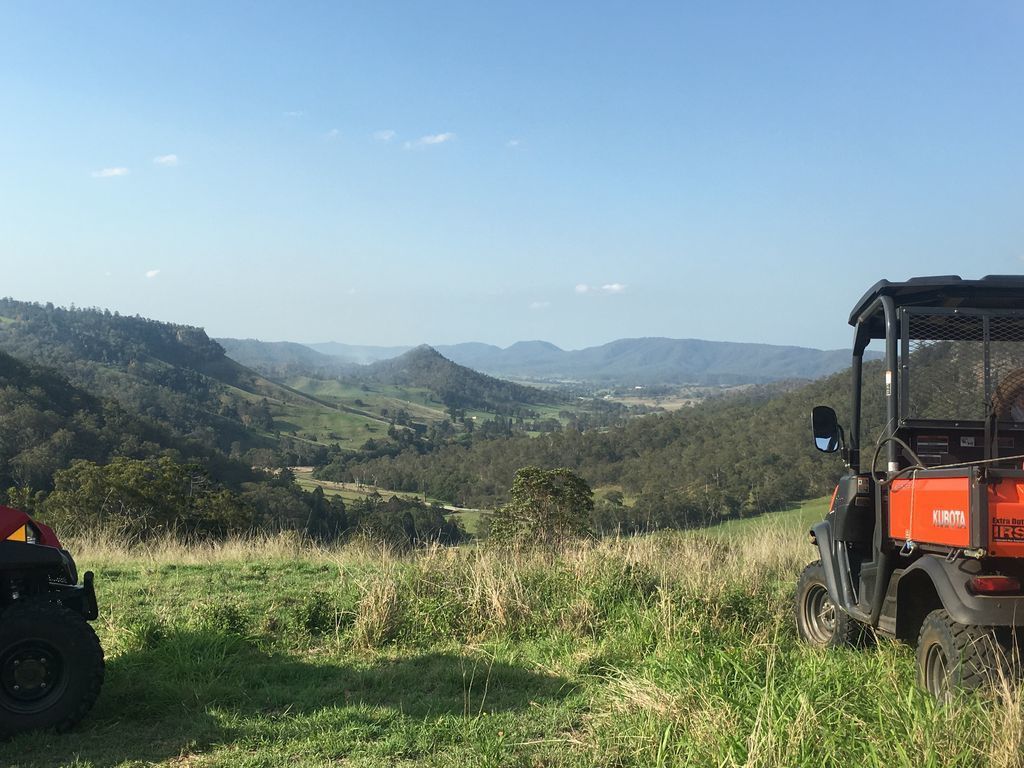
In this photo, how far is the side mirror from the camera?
5844 millimetres

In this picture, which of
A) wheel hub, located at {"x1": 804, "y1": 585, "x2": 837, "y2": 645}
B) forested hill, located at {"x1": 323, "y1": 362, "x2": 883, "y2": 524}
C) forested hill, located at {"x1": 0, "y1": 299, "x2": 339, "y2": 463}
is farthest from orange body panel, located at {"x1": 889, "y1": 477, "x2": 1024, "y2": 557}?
forested hill, located at {"x1": 0, "y1": 299, "x2": 339, "y2": 463}

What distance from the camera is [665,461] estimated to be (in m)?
67.8

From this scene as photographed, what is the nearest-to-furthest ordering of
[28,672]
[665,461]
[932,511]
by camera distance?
[932,511] < [28,672] < [665,461]

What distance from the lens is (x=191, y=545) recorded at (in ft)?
40.3

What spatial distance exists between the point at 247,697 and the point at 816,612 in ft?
14.5

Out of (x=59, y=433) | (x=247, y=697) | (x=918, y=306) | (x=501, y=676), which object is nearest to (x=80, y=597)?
(x=247, y=697)

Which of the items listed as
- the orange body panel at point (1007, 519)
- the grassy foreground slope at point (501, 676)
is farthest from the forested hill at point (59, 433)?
the orange body panel at point (1007, 519)

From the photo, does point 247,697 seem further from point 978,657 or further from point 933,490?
point 933,490

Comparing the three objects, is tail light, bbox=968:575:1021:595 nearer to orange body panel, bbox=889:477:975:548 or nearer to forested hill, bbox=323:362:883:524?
orange body panel, bbox=889:477:975:548

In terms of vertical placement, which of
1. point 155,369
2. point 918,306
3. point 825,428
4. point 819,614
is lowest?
point 819,614

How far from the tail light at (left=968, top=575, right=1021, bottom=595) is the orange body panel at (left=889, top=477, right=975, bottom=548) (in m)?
0.20

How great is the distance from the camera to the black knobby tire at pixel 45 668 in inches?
178

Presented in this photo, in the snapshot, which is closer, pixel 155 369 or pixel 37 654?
pixel 37 654

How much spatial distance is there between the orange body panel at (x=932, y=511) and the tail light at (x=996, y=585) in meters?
0.20
